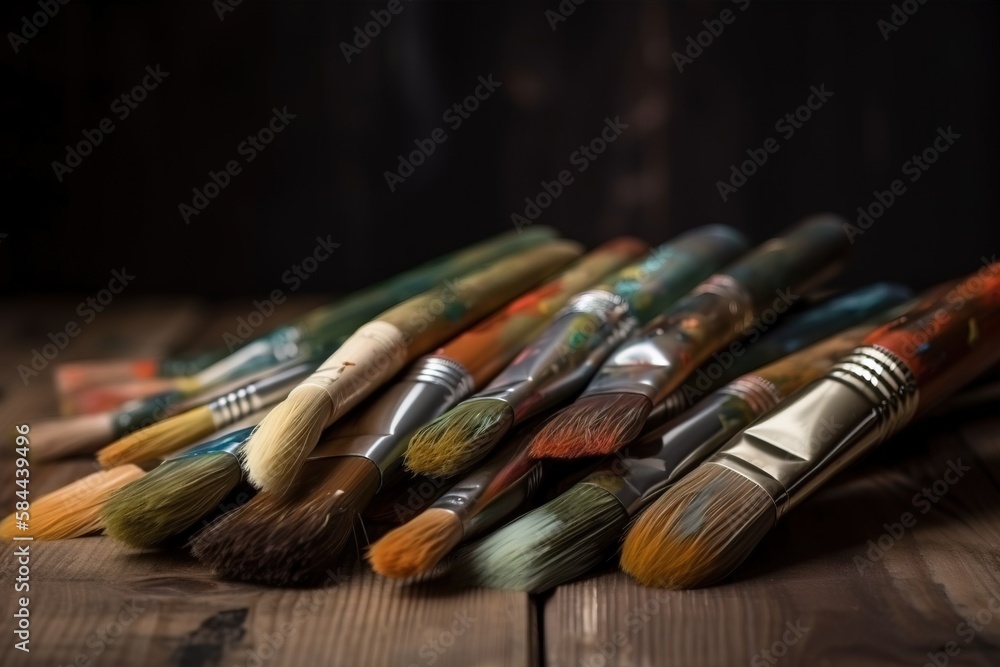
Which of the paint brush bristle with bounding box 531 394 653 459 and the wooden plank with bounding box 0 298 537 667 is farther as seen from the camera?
the paint brush bristle with bounding box 531 394 653 459

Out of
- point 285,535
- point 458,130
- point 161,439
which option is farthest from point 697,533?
point 458,130

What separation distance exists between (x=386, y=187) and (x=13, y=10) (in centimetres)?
A: 70

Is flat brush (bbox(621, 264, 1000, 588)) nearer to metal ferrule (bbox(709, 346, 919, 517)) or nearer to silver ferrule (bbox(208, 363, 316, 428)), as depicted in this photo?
metal ferrule (bbox(709, 346, 919, 517))

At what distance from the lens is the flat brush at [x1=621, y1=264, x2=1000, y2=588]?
0.87 meters

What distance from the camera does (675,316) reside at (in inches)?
43.3

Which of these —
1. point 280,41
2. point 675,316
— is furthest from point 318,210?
point 675,316

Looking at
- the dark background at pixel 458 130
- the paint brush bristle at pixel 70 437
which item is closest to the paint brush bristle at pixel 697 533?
the paint brush bristle at pixel 70 437

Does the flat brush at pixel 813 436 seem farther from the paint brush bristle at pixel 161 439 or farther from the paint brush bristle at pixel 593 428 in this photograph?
the paint brush bristle at pixel 161 439

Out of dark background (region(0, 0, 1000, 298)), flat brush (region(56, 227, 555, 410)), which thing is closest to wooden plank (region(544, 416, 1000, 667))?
flat brush (region(56, 227, 555, 410))

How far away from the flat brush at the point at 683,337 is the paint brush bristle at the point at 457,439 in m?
0.04

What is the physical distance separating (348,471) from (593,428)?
0.68ft

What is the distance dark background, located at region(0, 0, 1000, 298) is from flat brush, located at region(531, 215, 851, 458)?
0.66m

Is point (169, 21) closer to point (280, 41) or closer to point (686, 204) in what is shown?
point (280, 41)

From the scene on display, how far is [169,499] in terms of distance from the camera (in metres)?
0.91
